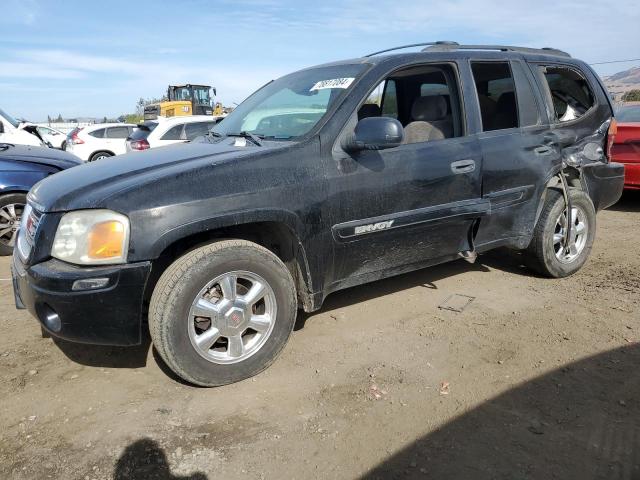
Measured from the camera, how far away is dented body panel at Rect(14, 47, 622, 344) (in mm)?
2619

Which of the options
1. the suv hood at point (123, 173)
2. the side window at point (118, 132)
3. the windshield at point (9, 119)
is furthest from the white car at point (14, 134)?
the side window at point (118, 132)

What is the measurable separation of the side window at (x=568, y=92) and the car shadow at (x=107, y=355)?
3.74 m

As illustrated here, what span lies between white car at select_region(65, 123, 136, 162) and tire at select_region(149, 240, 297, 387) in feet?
45.6

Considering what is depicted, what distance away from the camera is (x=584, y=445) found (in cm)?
235

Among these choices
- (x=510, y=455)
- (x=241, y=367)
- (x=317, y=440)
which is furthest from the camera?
(x=241, y=367)

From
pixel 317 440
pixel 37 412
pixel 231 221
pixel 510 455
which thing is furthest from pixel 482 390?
pixel 37 412

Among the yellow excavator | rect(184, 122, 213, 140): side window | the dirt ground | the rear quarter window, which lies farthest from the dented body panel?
the yellow excavator

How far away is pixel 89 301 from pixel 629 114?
853cm

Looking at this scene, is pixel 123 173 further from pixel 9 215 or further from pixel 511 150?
pixel 9 215

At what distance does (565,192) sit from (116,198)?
3517 mm

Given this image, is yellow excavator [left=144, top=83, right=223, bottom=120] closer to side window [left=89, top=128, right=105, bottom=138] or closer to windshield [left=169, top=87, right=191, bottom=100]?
windshield [left=169, top=87, right=191, bottom=100]

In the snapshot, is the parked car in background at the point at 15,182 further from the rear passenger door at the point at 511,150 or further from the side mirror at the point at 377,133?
the rear passenger door at the point at 511,150

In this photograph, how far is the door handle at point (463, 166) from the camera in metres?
3.59

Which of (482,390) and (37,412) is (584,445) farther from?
(37,412)
